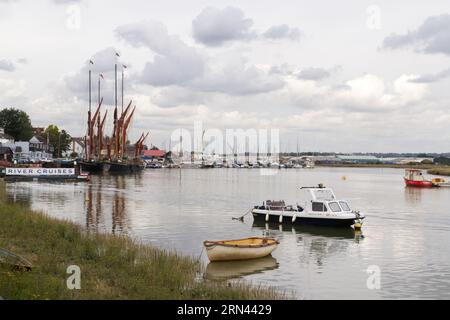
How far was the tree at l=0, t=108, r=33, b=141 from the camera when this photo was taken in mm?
167375

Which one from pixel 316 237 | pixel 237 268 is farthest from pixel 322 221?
pixel 237 268

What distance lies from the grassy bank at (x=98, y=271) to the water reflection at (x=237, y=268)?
49.8 inches

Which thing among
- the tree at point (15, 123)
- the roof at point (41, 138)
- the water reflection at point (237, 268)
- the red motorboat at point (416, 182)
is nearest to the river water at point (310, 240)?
the water reflection at point (237, 268)

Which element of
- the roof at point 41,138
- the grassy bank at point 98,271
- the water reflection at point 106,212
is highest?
the roof at point 41,138

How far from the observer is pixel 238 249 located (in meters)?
28.2

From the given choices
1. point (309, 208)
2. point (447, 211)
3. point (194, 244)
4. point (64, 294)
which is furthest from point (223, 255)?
point (447, 211)

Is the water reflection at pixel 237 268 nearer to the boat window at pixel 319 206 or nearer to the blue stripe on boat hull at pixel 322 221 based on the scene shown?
the blue stripe on boat hull at pixel 322 221

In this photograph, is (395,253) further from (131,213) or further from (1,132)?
(1,132)

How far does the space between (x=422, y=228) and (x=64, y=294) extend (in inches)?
1455

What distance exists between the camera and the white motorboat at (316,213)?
41125 mm

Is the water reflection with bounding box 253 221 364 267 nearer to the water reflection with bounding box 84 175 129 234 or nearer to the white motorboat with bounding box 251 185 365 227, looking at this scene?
the white motorboat with bounding box 251 185 365 227

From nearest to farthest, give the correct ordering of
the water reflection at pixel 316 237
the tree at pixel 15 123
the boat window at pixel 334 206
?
the water reflection at pixel 316 237
the boat window at pixel 334 206
the tree at pixel 15 123

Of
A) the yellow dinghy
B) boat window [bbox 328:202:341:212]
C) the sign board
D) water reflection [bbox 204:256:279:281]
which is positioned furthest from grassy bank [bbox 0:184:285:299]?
the sign board

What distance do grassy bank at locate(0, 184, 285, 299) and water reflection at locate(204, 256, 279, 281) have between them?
4.15ft
